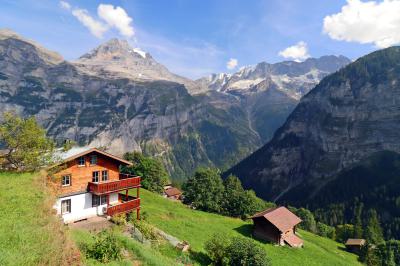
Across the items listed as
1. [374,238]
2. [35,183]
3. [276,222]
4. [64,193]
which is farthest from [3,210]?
[374,238]

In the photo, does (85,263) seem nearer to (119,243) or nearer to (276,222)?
(119,243)

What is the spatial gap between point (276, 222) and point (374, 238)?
84.7m

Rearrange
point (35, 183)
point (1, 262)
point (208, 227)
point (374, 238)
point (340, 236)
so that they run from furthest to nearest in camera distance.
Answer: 1. point (340, 236)
2. point (374, 238)
3. point (208, 227)
4. point (35, 183)
5. point (1, 262)

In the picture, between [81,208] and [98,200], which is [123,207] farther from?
[81,208]

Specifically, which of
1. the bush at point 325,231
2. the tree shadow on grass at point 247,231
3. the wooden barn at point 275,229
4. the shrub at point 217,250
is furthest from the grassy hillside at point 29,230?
the bush at point 325,231

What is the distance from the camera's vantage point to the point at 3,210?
23984 mm

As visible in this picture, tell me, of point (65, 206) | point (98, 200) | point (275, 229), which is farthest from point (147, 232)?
point (275, 229)

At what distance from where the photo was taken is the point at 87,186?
44.2m

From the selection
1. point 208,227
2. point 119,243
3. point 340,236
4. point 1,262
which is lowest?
point 340,236

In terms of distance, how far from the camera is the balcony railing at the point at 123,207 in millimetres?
43500

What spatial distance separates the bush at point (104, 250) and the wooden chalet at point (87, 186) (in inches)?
636

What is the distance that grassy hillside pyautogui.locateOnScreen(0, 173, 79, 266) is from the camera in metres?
17.6

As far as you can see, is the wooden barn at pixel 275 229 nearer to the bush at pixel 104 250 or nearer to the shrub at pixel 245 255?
the shrub at pixel 245 255

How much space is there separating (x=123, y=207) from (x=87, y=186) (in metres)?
5.51
